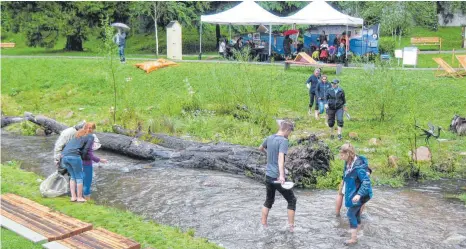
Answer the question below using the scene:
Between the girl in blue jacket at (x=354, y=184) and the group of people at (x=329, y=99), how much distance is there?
6888mm

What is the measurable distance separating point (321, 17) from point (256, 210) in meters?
17.6

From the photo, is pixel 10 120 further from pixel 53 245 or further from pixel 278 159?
pixel 278 159

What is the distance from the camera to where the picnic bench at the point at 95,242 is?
753 cm

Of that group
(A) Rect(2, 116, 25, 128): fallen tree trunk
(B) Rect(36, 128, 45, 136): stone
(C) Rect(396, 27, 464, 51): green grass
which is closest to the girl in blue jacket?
(B) Rect(36, 128, 45, 136): stone

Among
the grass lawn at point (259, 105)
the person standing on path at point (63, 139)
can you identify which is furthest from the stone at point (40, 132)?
the person standing on path at point (63, 139)

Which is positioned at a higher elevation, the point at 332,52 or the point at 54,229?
the point at 332,52

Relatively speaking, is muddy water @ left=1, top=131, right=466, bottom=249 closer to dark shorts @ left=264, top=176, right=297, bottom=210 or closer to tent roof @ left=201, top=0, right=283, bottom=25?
Result: dark shorts @ left=264, top=176, right=297, bottom=210

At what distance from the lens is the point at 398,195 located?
1134 centimetres

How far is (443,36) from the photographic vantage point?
4062 cm

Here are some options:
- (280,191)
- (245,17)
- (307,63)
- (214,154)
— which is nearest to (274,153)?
(280,191)

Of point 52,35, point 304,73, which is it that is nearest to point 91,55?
point 52,35

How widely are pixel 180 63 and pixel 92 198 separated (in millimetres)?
16484

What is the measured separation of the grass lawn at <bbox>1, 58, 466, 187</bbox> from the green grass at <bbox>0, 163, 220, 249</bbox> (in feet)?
14.9

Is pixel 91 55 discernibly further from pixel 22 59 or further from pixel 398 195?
pixel 398 195
